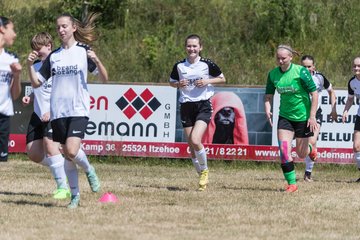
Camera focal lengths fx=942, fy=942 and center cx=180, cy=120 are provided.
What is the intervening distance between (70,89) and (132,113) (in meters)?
7.10

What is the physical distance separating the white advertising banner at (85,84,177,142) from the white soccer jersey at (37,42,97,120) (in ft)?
22.7

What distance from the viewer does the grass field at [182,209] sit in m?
8.76

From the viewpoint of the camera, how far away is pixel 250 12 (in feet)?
79.0

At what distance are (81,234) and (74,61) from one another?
2.48 metres

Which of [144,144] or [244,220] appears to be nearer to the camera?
[244,220]

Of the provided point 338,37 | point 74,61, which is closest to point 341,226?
point 74,61

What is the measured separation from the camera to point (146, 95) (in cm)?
1736

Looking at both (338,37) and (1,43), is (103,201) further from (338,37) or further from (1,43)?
(338,37)

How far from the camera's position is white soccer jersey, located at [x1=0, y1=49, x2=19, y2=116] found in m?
9.95

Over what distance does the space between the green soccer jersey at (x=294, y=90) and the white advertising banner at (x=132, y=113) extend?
4.82 m

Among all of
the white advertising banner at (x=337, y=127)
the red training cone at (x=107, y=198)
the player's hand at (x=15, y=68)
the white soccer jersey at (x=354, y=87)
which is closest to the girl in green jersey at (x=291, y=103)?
the white soccer jersey at (x=354, y=87)

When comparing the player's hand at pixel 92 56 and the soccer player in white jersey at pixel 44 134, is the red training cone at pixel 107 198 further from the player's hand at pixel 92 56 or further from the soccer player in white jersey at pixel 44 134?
the player's hand at pixel 92 56

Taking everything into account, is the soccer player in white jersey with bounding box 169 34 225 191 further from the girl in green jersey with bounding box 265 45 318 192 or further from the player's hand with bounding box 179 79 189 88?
the girl in green jersey with bounding box 265 45 318 192

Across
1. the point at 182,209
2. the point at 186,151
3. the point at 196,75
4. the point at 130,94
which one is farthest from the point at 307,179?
the point at 182,209
